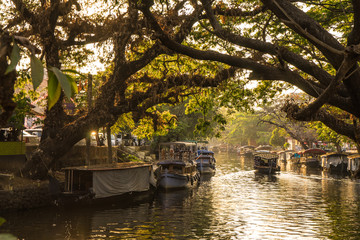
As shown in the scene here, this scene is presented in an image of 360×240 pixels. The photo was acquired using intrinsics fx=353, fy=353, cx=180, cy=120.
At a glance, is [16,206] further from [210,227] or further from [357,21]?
[357,21]

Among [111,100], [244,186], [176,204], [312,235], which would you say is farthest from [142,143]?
[312,235]

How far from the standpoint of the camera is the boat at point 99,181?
69.9ft

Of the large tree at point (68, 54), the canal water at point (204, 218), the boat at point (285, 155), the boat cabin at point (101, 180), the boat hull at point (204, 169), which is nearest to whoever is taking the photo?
the canal water at point (204, 218)

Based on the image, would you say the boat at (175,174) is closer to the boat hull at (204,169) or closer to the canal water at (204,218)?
the canal water at (204,218)

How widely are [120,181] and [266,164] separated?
28.0 metres

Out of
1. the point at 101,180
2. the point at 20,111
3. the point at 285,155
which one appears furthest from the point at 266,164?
the point at 20,111

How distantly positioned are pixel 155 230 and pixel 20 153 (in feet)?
36.0

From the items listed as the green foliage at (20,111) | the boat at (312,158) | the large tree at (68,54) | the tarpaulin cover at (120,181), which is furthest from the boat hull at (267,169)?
the green foliage at (20,111)

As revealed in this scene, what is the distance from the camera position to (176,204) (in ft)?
75.6

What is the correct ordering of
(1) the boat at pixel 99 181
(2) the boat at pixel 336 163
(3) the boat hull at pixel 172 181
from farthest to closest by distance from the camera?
(2) the boat at pixel 336 163 → (3) the boat hull at pixel 172 181 → (1) the boat at pixel 99 181

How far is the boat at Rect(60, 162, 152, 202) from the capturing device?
21.3m

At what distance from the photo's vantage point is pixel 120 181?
77.5 ft

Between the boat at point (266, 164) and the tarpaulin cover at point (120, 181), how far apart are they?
22.8 m

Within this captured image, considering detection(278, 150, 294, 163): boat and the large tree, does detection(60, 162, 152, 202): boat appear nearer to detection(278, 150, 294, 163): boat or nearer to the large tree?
the large tree
